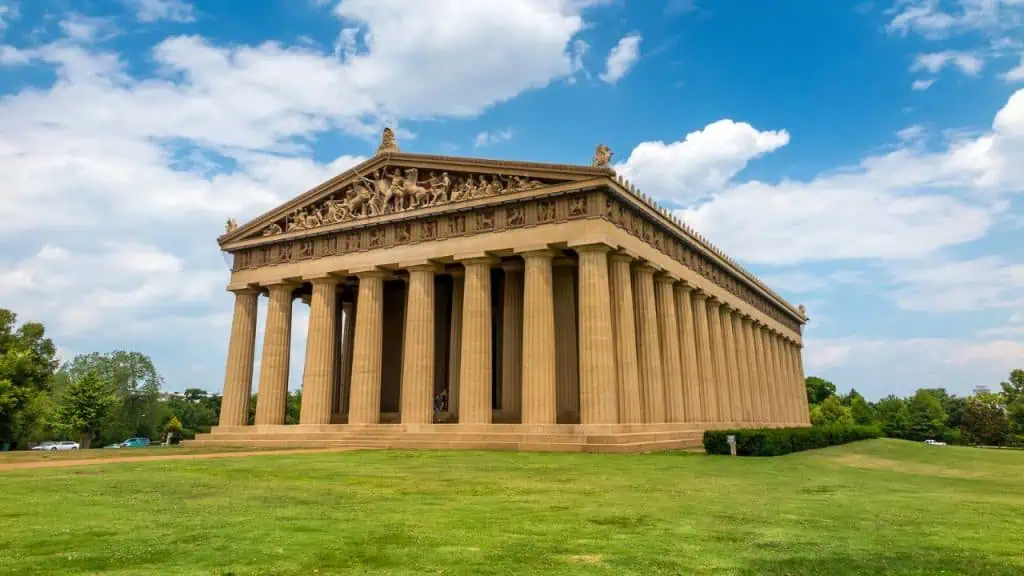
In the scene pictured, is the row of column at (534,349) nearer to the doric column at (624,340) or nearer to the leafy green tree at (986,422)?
the doric column at (624,340)

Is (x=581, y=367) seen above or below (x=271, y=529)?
above

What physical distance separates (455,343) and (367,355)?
5478 mm

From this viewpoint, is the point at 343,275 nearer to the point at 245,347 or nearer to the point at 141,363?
the point at 245,347

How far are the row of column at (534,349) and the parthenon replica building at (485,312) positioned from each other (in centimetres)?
9

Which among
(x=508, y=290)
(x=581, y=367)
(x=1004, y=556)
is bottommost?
(x=1004, y=556)

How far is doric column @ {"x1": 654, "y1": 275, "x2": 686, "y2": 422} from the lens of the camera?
37.4 m

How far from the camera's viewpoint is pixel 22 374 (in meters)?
52.5

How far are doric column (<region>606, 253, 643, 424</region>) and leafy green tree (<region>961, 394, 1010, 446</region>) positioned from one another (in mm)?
78660

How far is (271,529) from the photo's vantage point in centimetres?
1009

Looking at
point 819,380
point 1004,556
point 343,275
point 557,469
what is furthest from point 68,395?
point 819,380

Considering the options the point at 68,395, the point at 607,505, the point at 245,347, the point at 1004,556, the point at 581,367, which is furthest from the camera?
the point at 68,395

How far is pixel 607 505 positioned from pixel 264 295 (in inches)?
1516

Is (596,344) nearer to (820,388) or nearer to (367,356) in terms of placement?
(367,356)

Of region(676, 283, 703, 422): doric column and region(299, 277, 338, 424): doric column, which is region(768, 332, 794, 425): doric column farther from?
region(299, 277, 338, 424): doric column
